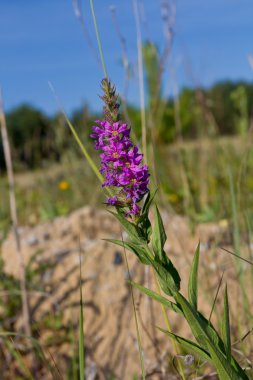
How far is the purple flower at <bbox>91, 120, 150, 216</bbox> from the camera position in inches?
38.9

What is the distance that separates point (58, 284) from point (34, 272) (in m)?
0.16

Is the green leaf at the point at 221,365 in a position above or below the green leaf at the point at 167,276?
below

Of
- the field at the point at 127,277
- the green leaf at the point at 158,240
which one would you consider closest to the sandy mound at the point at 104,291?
the field at the point at 127,277

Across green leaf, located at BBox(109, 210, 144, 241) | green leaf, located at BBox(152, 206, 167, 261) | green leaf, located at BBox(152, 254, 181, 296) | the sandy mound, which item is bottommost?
the sandy mound

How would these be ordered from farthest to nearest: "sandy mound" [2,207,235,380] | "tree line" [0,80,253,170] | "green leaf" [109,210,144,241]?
"tree line" [0,80,253,170] < "sandy mound" [2,207,235,380] < "green leaf" [109,210,144,241]

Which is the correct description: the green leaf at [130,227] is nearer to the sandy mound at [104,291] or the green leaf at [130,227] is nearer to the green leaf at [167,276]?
the green leaf at [167,276]

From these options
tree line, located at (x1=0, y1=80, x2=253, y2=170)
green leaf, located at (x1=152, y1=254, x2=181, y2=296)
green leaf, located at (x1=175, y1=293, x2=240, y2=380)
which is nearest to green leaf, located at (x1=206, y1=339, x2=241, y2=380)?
green leaf, located at (x1=175, y1=293, x2=240, y2=380)

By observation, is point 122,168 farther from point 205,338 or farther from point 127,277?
point 127,277

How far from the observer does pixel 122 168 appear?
100 cm

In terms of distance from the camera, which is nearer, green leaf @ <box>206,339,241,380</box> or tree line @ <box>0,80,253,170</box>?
green leaf @ <box>206,339,241,380</box>

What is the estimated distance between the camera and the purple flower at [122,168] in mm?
988

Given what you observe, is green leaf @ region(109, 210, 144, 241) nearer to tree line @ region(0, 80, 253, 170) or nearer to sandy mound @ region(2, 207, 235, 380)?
sandy mound @ region(2, 207, 235, 380)

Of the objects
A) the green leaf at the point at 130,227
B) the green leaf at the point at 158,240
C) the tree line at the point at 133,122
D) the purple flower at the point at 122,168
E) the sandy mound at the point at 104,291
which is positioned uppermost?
the tree line at the point at 133,122

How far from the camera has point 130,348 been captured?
235 cm
